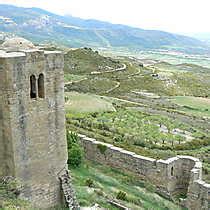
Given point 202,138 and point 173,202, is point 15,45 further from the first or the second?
point 202,138

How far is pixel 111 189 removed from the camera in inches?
788

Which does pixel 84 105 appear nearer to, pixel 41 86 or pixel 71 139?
pixel 71 139

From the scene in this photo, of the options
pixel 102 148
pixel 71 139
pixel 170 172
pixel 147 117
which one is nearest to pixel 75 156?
pixel 71 139

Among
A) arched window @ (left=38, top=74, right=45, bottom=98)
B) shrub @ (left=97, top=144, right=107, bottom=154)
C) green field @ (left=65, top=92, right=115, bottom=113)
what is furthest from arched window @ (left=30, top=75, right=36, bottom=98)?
green field @ (left=65, top=92, right=115, bottom=113)

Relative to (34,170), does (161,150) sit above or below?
below

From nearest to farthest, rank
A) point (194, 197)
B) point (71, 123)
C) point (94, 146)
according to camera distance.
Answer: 1. point (194, 197)
2. point (94, 146)
3. point (71, 123)

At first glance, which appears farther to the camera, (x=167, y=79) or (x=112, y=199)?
(x=167, y=79)

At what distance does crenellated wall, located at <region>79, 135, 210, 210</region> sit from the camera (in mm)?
20130

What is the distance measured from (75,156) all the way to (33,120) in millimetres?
6940

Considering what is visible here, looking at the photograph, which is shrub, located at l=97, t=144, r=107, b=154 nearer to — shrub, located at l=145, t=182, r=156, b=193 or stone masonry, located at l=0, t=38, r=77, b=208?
shrub, located at l=145, t=182, r=156, b=193

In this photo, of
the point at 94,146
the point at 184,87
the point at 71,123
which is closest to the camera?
the point at 94,146

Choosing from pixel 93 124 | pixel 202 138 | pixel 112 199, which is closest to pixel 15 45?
pixel 112 199

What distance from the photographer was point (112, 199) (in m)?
18.5

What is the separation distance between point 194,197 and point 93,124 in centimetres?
2070
